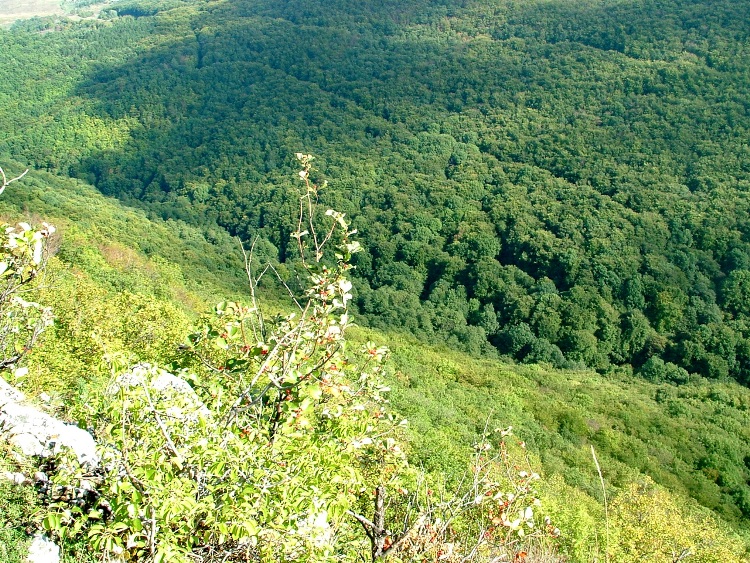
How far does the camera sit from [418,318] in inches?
2453

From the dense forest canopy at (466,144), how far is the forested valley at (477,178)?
0.41m

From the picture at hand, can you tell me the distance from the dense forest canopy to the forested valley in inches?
16.1

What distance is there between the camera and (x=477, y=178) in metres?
90.4

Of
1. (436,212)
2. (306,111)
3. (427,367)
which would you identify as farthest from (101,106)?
(427,367)

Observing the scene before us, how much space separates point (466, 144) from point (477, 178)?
46.1 ft

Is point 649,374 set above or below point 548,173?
below

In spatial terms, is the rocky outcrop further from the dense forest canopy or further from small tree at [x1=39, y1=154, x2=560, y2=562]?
the dense forest canopy

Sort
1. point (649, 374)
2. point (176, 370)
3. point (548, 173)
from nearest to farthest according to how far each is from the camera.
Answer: point (176, 370) → point (649, 374) → point (548, 173)

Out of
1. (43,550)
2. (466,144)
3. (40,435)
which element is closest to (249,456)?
(43,550)

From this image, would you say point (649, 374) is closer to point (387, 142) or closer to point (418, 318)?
point (418, 318)

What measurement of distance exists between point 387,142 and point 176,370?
105 m

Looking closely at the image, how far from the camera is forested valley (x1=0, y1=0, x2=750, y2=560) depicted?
40.1 metres

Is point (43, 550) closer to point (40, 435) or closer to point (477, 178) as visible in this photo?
point (40, 435)

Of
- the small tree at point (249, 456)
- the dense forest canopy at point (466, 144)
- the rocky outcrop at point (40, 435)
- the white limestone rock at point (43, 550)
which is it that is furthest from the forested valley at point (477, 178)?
the small tree at point (249, 456)
